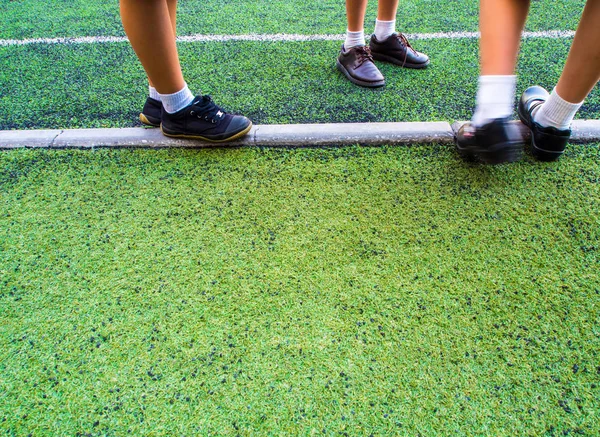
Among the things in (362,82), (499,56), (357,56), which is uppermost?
(499,56)

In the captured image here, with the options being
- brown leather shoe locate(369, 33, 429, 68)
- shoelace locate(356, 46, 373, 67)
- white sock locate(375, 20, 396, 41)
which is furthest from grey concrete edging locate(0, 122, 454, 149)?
white sock locate(375, 20, 396, 41)

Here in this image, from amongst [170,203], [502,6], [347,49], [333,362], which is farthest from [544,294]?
[347,49]

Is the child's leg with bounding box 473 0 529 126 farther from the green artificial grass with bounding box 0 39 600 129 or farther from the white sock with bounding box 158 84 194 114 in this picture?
the white sock with bounding box 158 84 194 114

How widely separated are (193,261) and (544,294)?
3.66 feet

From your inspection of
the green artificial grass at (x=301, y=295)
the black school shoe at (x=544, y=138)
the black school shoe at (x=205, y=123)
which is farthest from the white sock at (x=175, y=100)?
the black school shoe at (x=544, y=138)

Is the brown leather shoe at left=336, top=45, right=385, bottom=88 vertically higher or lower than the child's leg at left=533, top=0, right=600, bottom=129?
lower

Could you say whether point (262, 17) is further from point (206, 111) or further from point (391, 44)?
point (206, 111)

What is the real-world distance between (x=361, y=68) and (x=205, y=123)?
0.95 m

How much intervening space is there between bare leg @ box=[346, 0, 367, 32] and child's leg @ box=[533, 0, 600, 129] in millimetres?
1055

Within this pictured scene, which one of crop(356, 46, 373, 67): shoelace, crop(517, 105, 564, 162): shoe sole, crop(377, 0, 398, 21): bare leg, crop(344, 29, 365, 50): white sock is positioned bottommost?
crop(517, 105, 564, 162): shoe sole

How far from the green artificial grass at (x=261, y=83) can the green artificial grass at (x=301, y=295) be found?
1.27 ft

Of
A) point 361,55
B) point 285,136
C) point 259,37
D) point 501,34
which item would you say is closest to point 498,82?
point 501,34

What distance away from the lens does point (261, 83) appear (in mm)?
2238

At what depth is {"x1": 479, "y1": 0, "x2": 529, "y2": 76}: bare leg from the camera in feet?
4.36
